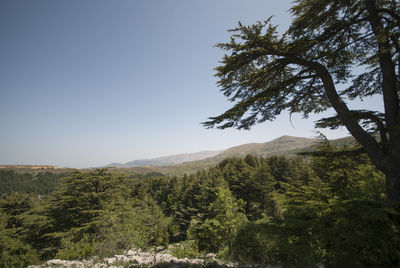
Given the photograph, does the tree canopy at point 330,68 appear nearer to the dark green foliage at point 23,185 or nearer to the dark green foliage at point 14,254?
the dark green foliage at point 14,254

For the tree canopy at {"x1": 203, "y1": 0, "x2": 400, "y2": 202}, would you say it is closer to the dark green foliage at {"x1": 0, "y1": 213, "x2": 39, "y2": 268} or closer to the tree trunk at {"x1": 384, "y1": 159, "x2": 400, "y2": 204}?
the tree trunk at {"x1": 384, "y1": 159, "x2": 400, "y2": 204}

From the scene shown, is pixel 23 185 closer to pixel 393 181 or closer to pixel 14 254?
pixel 14 254

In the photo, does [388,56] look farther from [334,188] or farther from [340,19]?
[334,188]

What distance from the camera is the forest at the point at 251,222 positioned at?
7.79ft

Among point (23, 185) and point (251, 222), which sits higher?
point (251, 222)

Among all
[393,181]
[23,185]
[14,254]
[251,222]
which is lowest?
[23,185]

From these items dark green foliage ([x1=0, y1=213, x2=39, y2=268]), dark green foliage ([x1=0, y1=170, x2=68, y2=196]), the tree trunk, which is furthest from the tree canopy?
dark green foliage ([x1=0, y1=170, x2=68, y2=196])

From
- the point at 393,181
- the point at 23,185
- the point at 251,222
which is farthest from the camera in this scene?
the point at 23,185

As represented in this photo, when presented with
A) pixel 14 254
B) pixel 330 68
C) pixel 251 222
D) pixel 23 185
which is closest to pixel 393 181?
pixel 330 68

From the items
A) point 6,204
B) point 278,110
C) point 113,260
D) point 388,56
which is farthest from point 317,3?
point 6,204

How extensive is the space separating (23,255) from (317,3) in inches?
1054

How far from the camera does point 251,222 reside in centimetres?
1330

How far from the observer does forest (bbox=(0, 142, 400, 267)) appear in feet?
7.79

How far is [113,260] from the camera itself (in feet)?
25.6
